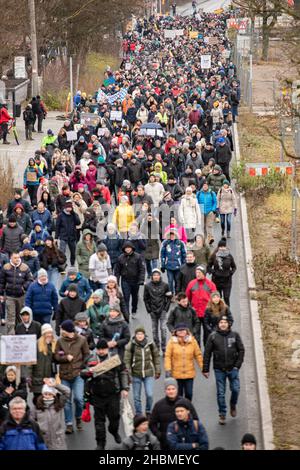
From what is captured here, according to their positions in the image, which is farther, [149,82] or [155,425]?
[149,82]

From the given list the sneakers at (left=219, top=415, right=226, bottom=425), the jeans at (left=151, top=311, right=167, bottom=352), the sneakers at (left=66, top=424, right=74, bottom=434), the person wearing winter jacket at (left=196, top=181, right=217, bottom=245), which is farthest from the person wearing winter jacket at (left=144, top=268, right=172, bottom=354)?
the person wearing winter jacket at (left=196, top=181, right=217, bottom=245)

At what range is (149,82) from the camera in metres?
54.6

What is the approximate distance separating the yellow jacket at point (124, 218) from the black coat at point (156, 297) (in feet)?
16.9

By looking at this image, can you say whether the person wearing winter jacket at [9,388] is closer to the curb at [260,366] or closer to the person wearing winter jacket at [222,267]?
the curb at [260,366]

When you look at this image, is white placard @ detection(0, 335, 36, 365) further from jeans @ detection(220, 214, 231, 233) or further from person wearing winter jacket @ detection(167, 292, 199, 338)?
jeans @ detection(220, 214, 231, 233)

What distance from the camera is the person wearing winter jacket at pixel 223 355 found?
16.4 metres

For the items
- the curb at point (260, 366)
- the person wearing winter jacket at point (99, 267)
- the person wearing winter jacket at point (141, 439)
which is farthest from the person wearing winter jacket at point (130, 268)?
the person wearing winter jacket at point (141, 439)

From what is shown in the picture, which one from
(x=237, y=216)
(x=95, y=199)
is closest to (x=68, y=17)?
(x=237, y=216)

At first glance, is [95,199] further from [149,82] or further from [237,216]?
[149,82]

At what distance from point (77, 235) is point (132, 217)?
1.25 meters

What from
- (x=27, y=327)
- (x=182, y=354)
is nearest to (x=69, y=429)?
(x=27, y=327)

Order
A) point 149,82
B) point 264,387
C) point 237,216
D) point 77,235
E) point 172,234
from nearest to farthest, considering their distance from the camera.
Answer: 1. point 264,387
2. point 172,234
3. point 77,235
4. point 237,216
5. point 149,82

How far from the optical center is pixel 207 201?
26.5 m

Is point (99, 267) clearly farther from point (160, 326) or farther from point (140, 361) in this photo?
point (140, 361)
